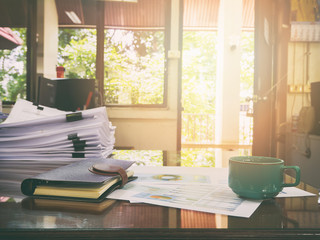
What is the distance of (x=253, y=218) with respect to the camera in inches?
14.7

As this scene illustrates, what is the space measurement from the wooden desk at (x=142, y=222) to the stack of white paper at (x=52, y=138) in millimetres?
230

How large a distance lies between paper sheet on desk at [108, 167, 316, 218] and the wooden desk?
19mm

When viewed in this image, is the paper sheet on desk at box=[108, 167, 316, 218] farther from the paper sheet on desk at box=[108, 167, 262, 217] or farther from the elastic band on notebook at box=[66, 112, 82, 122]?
the elastic band on notebook at box=[66, 112, 82, 122]

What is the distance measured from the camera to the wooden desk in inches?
13.0

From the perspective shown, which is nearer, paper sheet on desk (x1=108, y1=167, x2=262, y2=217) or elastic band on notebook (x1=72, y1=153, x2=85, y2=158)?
paper sheet on desk (x1=108, y1=167, x2=262, y2=217)

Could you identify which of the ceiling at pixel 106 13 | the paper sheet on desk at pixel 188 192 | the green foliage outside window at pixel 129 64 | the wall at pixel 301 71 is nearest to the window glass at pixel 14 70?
the ceiling at pixel 106 13

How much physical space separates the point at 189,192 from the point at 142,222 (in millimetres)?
151

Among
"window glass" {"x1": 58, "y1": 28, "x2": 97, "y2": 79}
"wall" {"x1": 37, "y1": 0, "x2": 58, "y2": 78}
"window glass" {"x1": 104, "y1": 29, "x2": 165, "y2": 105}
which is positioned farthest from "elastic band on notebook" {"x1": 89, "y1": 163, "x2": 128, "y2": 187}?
"wall" {"x1": 37, "y1": 0, "x2": 58, "y2": 78}

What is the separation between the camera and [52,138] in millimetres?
665

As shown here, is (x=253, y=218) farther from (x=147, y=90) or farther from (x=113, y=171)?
(x=147, y=90)

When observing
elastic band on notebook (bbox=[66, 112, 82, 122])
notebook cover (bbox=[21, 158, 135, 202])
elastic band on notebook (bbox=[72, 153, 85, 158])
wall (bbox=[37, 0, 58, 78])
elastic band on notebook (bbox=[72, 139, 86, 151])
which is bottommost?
notebook cover (bbox=[21, 158, 135, 202])

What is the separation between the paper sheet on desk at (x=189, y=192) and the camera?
418 millimetres

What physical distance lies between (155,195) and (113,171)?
0.08 metres

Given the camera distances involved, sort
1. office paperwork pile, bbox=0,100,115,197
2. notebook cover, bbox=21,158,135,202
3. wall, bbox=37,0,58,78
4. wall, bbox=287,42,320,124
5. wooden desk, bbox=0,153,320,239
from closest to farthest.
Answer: wooden desk, bbox=0,153,320,239 → notebook cover, bbox=21,158,135,202 → office paperwork pile, bbox=0,100,115,197 → wall, bbox=287,42,320,124 → wall, bbox=37,0,58,78
